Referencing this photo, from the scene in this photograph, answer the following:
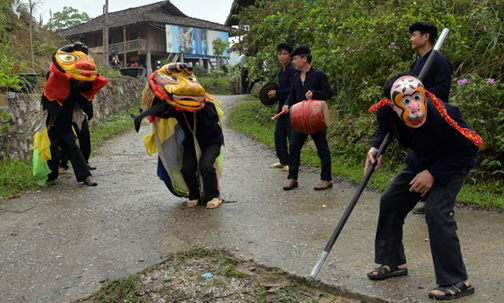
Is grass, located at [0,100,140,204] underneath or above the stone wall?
underneath

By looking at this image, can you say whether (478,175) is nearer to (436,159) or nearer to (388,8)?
(436,159)

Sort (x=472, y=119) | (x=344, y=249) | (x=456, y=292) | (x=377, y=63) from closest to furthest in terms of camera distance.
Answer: (x=456, y=292)
(x=344, y=249)
(x=472, y=119)
(x=377, y=63)

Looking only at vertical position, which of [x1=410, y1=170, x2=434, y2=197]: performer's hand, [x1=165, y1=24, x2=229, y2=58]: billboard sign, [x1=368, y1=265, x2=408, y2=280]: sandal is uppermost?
[x1=165, y1=24, x2=229, y2=58]: billboard sign

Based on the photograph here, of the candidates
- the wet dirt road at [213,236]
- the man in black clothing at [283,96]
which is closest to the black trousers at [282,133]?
the man in black clothing at [283,96]

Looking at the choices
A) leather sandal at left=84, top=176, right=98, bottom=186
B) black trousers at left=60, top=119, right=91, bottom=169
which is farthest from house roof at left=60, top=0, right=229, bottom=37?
leather sandal at left=84, top=176, right=98, bottom=186

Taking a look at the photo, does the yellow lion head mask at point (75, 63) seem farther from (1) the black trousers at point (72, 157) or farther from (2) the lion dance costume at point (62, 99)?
(1) the black trousers at point (72, 157)

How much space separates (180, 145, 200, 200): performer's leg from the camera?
5.59 meters

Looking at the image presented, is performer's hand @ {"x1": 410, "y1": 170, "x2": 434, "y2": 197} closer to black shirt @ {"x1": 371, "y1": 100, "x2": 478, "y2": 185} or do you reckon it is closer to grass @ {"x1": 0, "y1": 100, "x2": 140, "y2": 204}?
black shirt @ {"x1": 371, "y1": 100, "x2": 478, "y2": 185}

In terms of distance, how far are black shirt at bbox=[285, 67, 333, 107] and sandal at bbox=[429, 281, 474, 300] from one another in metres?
3.66

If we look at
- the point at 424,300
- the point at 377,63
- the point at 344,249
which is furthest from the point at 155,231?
the point at 377,63

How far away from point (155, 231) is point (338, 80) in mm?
5528

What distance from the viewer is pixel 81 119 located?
7.30 m

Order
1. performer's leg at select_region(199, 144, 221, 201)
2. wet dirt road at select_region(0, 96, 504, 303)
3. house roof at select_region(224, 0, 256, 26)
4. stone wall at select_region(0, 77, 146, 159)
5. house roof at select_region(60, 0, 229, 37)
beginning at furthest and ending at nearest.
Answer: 1. house roof at select_region(60, 0, 229, 37)
2. house roof at select_region(224, 0, 256, 26)
3. stone wall at select_region(0, 77, 146, 159)
4. performer's leg at select_region(199, 144, 221, 201)
5. wet dirt road at select_region(0, 96, 504, 303)

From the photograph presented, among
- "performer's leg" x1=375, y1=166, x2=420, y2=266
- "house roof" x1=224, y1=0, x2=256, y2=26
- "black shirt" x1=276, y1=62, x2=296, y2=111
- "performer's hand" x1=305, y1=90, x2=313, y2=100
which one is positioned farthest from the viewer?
"house roof" x1=224, y1=0, x2=256, y2=26
